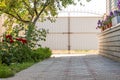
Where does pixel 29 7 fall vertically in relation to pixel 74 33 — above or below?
above

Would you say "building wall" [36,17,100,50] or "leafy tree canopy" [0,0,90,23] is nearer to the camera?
"leafy tree canopy" [0,0,90,23]

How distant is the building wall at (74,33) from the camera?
74.7 ft

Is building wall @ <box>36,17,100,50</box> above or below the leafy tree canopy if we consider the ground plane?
below

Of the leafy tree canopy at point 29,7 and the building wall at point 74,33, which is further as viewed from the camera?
the building wall at point 74,33

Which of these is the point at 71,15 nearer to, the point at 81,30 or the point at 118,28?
the point at 81,30

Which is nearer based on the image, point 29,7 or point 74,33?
point 29,7

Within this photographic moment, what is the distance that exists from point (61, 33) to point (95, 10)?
8.17 ft

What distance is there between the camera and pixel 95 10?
77.5ft

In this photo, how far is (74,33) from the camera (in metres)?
23.0

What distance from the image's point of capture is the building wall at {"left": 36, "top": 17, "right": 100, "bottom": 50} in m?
22.8

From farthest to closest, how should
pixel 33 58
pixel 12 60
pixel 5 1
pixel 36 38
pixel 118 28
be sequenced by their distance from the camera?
pixel 5 1 < pixel 36 38 < pixel 33 58 < pixel 118 28 < pixel 12 60

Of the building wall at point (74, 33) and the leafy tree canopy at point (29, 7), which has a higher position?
the leafy tree canopy at point (29, 7)

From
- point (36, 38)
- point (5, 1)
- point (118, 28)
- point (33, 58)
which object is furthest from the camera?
point (5, 1)

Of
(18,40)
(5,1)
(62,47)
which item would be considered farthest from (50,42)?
(18,40)
